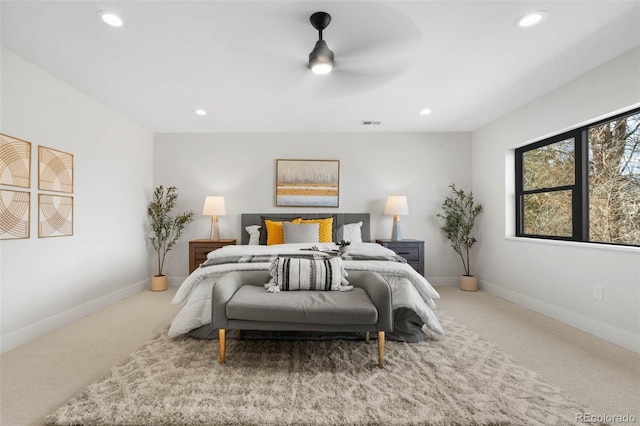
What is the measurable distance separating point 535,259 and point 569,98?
1.76 m

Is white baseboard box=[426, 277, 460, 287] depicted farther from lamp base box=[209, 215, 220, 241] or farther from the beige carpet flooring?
lamp base box=[209, 215, 220, 241]

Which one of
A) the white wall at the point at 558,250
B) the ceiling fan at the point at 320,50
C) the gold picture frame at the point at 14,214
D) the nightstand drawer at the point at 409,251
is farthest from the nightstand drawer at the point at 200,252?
the white wall at the point at 558,250

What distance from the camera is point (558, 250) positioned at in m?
3.15

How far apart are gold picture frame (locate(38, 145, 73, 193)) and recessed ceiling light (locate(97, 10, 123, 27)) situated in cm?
151

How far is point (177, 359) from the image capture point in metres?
2.20

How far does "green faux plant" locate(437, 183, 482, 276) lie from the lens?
4.51 m

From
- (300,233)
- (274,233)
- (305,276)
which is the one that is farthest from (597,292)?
(274,233)

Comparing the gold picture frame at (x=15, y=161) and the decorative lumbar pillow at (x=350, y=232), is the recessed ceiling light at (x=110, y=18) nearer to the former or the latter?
the gold picture frame at (x=15, y=161)

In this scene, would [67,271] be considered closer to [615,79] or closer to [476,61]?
[476,61]

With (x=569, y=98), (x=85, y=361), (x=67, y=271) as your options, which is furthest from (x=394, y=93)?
(x=67, y=271)

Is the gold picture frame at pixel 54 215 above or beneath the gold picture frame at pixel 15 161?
beneath

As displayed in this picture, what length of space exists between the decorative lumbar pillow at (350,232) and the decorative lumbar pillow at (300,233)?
1.53 ft

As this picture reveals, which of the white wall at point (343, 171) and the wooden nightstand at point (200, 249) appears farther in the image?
the white wall at point (343, 171)

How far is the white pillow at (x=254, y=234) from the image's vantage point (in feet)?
14.5
